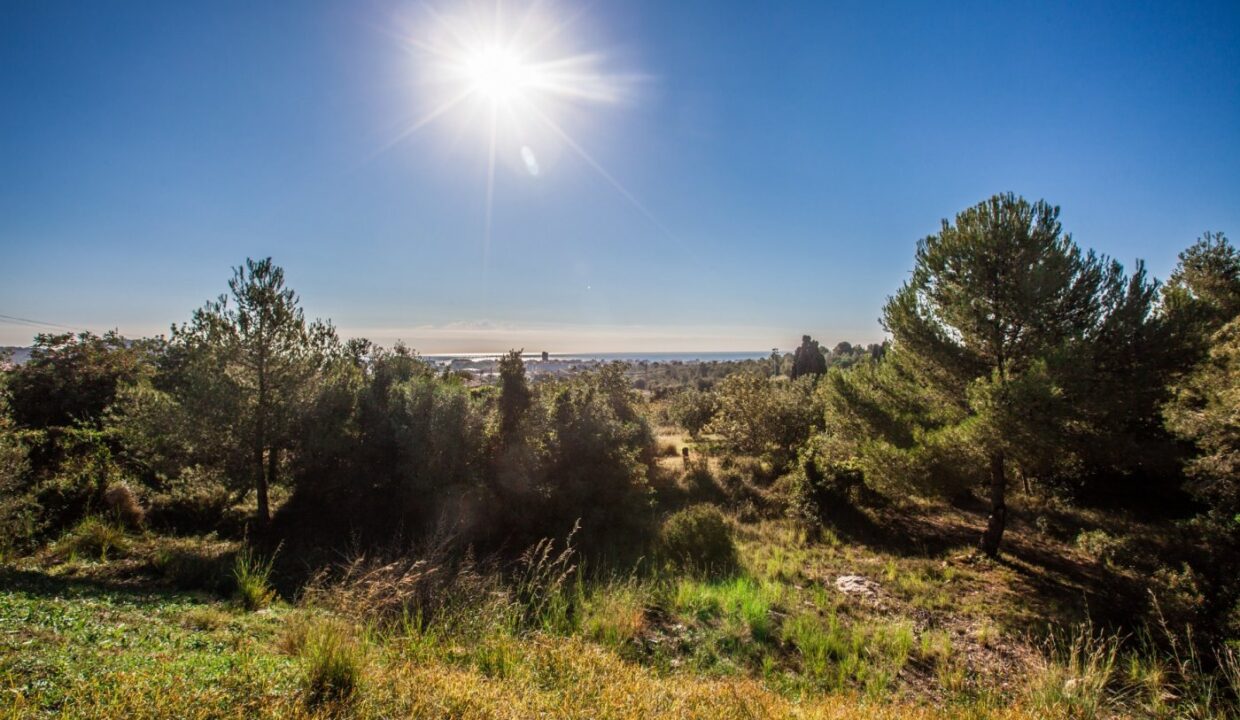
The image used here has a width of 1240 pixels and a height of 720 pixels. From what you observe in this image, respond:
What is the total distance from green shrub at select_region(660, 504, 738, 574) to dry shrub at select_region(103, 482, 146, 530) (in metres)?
14.1

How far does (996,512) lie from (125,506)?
73.4 feet

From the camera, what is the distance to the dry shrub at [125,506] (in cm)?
1127

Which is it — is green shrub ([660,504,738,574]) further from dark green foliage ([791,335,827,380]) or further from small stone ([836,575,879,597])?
dark green foliage ([791,335,827,380])

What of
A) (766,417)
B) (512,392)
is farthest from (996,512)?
(512,392)

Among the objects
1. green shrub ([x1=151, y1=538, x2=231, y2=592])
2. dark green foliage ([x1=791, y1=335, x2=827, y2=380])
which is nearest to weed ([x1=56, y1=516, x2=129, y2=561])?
green shrub ([x1=151, y1=538, x2=231, y2=592])

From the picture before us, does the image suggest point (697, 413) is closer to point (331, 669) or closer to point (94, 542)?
point (94, 542)

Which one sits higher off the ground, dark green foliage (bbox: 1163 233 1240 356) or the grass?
dark green foliage (bbox: 1163 233 1240 356)

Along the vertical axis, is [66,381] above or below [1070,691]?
above

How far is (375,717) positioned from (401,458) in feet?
34.7

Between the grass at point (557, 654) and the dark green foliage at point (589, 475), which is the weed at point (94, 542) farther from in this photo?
the dark green foliage at point (589, 475)

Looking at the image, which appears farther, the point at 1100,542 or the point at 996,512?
the point at 996,512

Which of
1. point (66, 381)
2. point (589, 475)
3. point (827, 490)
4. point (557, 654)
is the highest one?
point (66, 381)

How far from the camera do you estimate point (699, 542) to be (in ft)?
35.0

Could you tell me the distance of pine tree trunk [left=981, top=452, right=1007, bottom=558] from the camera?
9.46m
